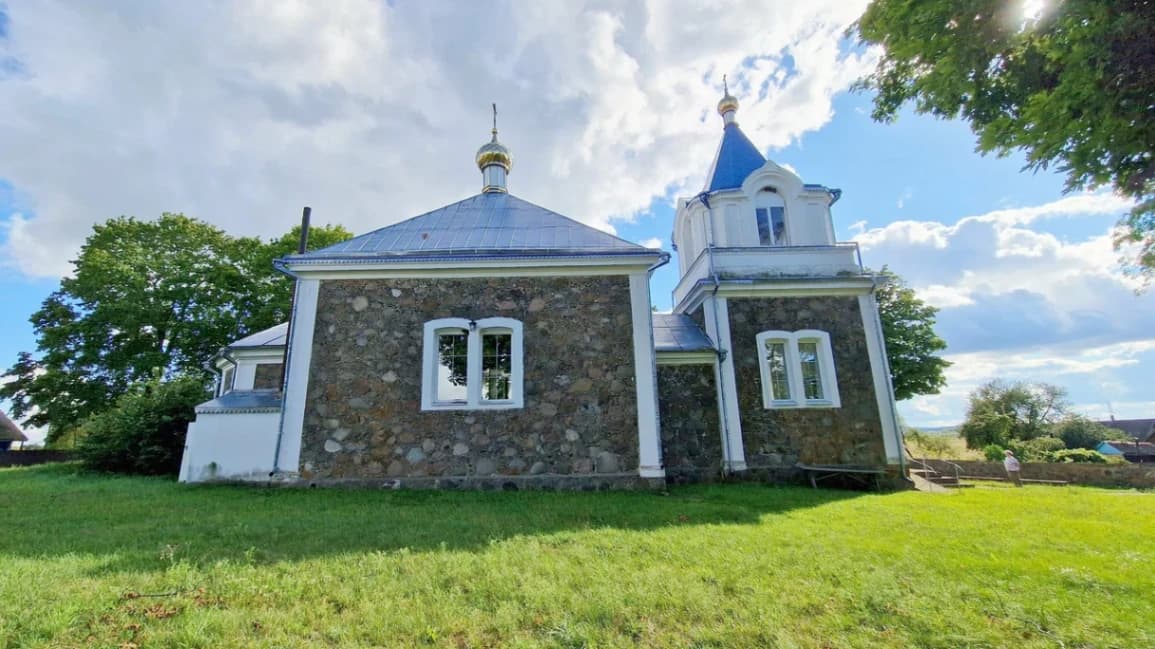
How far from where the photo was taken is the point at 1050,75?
4.50m

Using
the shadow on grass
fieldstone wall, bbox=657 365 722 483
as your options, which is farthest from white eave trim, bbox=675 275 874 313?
the shadow on grass

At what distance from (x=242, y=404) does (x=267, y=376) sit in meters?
4.96

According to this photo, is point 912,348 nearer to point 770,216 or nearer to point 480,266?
point 770,216

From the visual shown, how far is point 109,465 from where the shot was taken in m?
12.7

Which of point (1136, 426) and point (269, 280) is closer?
point (269, 280)

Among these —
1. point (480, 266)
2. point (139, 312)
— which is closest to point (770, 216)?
point (480, 266)

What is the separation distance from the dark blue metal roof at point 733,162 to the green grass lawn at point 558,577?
30.2 feet

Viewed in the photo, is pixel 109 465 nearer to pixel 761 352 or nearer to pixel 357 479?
pixel 357 479

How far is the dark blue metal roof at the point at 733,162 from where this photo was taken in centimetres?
1348

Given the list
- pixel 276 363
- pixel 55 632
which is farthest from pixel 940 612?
pixel 276 363

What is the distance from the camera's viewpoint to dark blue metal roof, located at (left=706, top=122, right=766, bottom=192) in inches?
531

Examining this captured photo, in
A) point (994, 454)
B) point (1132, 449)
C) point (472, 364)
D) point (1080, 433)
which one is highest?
point (472, 364)

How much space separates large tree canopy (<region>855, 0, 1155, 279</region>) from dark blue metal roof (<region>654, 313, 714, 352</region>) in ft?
20.5

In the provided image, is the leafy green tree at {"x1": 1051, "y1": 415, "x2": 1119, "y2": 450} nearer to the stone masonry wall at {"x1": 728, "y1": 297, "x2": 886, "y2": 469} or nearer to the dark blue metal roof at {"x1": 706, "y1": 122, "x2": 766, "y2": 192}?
the stone masonry wall at {"x1": 728, "y1": 297, "x2": 886, "y2": 469}
